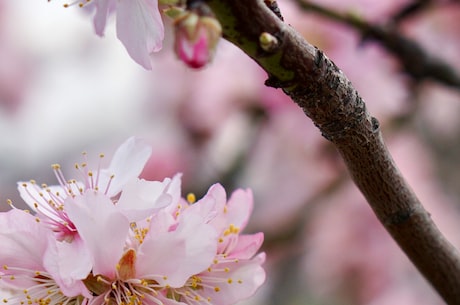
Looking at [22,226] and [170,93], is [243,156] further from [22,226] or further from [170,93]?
[22,226]

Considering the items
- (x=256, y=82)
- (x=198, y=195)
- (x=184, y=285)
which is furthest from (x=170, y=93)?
(x=184, y=285)

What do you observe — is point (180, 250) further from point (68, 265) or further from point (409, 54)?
point (409, 54)

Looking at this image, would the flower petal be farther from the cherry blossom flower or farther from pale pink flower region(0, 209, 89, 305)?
the cherry blossom flower

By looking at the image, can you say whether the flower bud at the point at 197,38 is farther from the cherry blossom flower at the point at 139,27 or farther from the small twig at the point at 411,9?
the small twig at the point at 411,9

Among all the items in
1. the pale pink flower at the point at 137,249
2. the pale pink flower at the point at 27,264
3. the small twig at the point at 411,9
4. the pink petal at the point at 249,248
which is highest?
the small twig at the point at 411,9

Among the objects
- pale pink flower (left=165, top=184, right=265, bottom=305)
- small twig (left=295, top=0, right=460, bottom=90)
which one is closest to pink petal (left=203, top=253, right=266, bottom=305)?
pale pink flower (left=165, top=184, right=265, bottom=305)

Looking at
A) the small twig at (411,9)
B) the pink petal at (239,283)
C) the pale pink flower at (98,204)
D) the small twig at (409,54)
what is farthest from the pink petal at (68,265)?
the small twig at (411,9)

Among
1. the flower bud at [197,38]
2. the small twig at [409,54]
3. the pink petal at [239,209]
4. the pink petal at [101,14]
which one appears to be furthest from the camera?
the small twig at [409,54]
